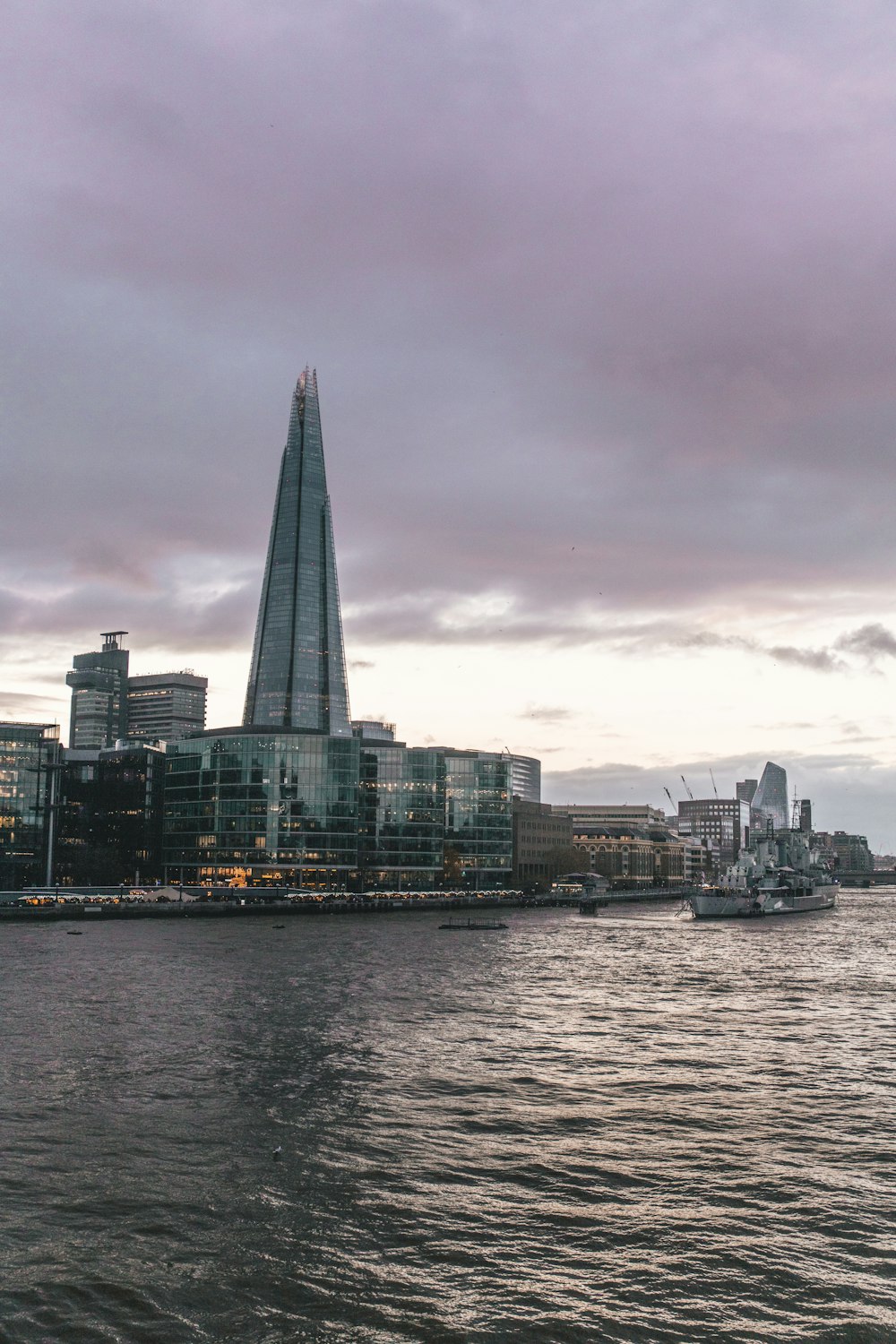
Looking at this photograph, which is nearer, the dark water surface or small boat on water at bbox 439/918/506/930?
the dark water surface

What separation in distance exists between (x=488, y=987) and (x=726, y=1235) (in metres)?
53.9

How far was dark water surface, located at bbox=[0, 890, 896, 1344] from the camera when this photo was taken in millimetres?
24844

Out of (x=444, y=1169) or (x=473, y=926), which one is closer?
(x=444, y=1169)

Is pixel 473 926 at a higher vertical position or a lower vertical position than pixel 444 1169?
lower

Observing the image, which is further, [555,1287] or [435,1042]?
[435,1042]

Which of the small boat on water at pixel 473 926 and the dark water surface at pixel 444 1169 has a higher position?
the dark water surface at pixel 444 1169

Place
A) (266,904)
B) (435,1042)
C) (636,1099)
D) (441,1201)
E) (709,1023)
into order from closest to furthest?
(441,1201), (636,1099), (435,1042), (709,1023), (266,904)

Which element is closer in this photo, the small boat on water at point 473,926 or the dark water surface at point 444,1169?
the dark water surface at point 444,1169

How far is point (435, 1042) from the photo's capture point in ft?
186

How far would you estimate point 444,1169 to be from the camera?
113 ft

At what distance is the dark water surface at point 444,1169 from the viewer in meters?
24.8

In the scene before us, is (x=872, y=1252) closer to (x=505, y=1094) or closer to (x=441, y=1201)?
(x=441, y=1201)

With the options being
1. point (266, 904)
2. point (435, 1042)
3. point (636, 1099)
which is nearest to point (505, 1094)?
point (636, 1099)

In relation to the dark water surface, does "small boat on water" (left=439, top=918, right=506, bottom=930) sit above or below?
below
